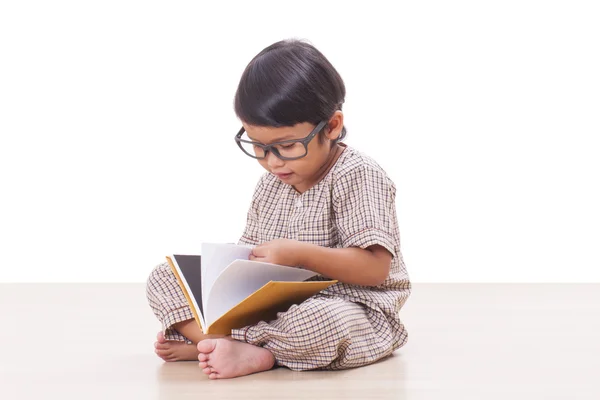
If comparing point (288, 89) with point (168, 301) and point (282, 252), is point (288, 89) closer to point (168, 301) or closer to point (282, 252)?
point (282, 252)

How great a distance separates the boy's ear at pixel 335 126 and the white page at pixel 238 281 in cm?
27

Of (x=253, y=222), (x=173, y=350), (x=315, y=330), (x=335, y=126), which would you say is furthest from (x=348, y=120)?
(x=315, y=330)

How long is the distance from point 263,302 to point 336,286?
0.61 ft

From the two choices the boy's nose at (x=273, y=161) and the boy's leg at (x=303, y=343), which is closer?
the boy's leg at (x=303, y=343)

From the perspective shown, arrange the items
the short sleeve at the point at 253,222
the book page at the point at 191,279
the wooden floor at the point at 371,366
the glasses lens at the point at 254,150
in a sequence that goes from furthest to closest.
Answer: the short sleeve at the point at 253,222
the glasses lens at the point at 254,150
the book page at the point at 191,279
the wooden floor at the point at 371,366

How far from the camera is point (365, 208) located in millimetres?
1595

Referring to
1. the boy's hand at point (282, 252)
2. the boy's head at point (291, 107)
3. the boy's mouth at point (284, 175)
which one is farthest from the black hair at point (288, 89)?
the boy's hand at point (282, 252)

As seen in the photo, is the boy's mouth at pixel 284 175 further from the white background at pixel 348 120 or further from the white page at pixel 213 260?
the white background at pixel 348 120

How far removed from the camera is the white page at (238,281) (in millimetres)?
1441
